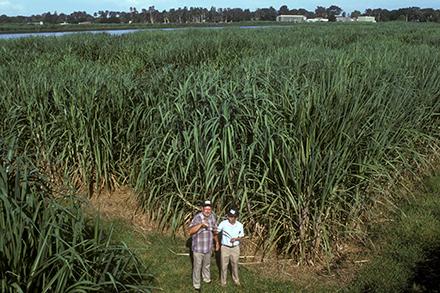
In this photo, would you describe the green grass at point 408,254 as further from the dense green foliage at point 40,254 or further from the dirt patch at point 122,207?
the dirt patch at point 122,207

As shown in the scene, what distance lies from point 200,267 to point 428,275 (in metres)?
2.29

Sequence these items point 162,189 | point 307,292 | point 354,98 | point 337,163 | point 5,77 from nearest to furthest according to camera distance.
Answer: point 307,292 → point 337,163 → point 354,98 → point 162,189 → point 5,77

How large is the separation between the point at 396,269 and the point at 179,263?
2.28m

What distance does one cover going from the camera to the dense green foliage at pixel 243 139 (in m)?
4.94

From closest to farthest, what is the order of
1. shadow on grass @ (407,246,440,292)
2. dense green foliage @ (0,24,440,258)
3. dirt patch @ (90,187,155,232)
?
1. shadow on grass @ (407,246,440,292)
2. dense green foliage @ (0,24,440,258)
3. dirt patch @ (90,187,155,232)

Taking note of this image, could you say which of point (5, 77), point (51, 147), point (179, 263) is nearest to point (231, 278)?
point (179, 263)

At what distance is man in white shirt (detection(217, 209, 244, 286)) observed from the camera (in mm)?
4473

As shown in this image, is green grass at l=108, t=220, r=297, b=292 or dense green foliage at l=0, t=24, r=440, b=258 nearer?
green grass at l=108, t=220, r=297, b=292

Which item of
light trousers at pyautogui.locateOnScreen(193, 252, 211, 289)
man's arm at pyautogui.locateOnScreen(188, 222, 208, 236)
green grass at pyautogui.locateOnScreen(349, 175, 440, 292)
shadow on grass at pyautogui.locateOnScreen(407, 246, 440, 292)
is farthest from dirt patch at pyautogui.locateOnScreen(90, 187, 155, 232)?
shadow on grass at pyautogui.locateOnScreen(407, 246, 440, 292)

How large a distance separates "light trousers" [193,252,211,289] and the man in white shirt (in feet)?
0.51

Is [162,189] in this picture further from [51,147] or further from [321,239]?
[321,239]

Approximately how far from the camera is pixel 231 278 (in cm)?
479

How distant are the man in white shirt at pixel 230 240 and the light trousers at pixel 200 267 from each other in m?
0.15

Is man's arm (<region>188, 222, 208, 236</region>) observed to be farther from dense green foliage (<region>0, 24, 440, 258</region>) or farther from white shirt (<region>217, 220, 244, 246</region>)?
dense green foliage (<region>0, 24, 440, 258</region>)
